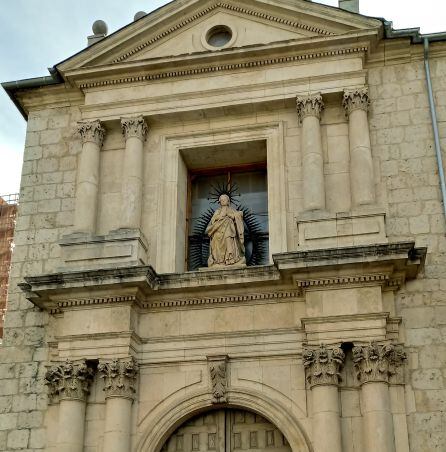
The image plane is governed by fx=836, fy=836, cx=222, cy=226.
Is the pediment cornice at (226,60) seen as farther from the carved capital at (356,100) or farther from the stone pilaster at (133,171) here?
the stone pilaster at (133,171)

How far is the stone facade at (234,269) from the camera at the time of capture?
1189 cm

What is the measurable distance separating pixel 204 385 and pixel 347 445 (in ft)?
7.49

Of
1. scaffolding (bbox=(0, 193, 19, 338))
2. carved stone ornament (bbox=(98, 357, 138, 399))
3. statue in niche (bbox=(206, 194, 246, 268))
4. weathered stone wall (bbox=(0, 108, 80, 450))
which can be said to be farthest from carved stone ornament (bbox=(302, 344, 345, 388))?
scaffolding (bbox=(0, 193, 19, 338))

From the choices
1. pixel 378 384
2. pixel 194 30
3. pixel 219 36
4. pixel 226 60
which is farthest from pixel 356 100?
pixel 378 384

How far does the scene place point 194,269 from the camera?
13.9 metres

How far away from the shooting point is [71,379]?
12.4 m

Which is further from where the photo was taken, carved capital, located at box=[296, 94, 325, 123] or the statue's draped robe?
carved capital, located at box=[296, 94, 325, 123]

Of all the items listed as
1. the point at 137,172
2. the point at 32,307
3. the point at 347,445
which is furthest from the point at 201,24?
the point at 347,445

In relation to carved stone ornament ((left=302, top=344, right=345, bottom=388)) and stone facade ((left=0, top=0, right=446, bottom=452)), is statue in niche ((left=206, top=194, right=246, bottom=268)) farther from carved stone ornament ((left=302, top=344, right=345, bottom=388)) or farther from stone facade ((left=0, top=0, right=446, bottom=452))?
carved stone ornament ((left=302, top=344, right=345, bottom=388))

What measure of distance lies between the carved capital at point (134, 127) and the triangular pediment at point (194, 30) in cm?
113

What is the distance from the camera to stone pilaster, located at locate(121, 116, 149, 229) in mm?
13617

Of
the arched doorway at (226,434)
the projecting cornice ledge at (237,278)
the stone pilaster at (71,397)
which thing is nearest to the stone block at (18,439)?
the stone pilaster at (71,397)

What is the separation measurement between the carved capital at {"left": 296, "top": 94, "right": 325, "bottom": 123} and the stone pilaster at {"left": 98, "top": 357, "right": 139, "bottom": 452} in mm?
4869

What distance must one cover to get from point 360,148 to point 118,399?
17.7ft
